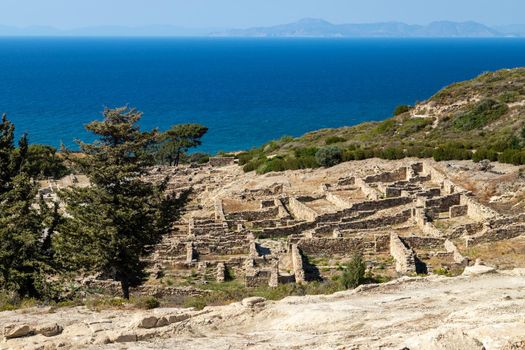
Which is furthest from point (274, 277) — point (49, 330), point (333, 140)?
point (333, 140)

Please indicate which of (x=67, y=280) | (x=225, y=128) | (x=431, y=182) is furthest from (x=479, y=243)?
(x=225, y=128)

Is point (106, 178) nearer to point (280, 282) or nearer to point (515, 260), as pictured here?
point (280, 282)

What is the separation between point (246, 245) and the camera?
27.9m

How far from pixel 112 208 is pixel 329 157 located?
85.4 feet

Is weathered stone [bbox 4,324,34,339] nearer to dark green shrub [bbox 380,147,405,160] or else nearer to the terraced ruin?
the terraced ruin

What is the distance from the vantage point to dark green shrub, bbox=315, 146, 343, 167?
145 ft

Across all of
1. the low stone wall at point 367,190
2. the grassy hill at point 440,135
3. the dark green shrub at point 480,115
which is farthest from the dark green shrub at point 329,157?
the dark green shrub at point 480,115

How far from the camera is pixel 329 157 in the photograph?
4416 cm

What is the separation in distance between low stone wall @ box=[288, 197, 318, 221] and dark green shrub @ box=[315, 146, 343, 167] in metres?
9.46

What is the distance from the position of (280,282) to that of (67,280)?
8159 mm

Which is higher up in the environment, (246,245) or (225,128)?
(225,128)

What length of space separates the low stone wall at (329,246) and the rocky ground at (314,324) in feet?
41.1

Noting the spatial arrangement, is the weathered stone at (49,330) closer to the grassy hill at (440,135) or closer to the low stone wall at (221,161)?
the grassy hill at (440,135)

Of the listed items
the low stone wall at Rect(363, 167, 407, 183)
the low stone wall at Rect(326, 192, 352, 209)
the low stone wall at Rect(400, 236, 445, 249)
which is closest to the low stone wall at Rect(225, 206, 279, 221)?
the low stone wall at Rect(326, 192, 352, 209)
